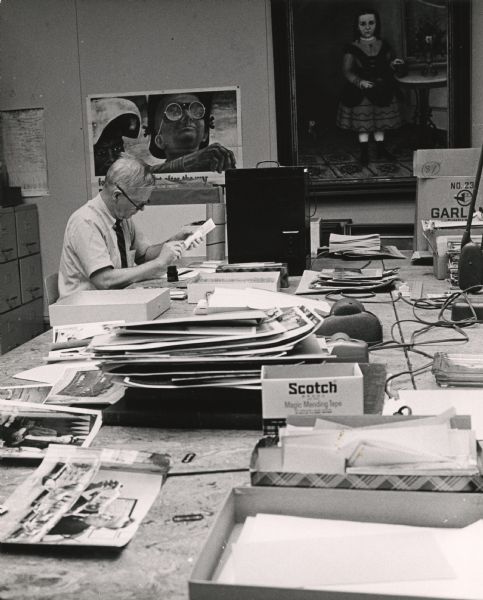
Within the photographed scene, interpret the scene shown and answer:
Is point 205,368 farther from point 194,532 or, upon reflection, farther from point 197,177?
point 197,177

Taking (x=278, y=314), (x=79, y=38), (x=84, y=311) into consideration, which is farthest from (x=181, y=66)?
(x=278, y=314)

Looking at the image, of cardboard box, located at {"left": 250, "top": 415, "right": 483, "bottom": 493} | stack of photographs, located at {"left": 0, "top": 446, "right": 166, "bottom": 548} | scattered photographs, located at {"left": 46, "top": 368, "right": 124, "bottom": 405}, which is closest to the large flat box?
cardboard box, located at {"left": 250, "top": 415, "right": 483, "bottom": 493}

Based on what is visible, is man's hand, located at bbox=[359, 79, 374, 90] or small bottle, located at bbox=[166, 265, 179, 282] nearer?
small bottle, located at bbox=[166, 265, 179, 282]

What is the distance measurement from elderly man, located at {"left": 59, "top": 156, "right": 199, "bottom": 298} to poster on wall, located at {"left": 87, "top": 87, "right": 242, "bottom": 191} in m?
1.45

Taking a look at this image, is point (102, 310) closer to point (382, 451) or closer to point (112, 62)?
point (382, 451)

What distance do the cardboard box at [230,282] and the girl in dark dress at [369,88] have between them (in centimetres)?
225

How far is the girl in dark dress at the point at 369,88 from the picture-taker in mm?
4582

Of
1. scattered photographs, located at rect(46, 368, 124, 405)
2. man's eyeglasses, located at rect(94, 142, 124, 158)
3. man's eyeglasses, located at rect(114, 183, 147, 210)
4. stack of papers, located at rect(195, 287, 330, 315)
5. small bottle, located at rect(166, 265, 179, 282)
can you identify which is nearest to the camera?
scattered photographs, located at rect(46, 368, 124, 405)

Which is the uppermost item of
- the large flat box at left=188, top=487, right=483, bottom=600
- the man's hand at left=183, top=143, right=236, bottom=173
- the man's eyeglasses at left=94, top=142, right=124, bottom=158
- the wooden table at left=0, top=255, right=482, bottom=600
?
the man's eyeglasses at left=94, top=142, right=124, bottom=158

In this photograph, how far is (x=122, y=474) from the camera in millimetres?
1010

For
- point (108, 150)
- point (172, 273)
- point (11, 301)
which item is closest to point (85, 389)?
point (172, 273)

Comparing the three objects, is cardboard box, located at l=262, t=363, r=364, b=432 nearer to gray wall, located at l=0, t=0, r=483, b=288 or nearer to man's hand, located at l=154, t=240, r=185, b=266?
man's hand, located at l=154, t=240, r=185, b=266

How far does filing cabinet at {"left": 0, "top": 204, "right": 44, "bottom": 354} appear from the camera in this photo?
4.74 m

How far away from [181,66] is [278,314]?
388 cm
